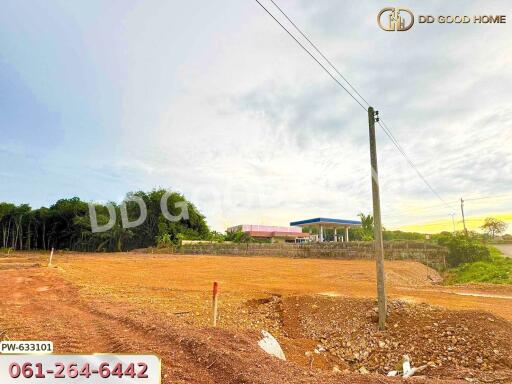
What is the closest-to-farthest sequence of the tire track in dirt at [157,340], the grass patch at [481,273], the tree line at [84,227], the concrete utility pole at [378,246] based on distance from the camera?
the tire track in dirt at [157,340], the concrete utility pole at [378,246], the grass patch at [481,273], the tree line at [84,227]

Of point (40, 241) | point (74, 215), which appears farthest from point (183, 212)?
point (40, 241)

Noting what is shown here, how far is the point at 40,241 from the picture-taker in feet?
175

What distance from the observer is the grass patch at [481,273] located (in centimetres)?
1883

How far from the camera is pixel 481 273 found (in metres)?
20.5

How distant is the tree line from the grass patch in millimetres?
32484

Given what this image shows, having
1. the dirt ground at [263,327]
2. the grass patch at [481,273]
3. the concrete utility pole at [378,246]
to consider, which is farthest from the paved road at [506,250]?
the concrete utility pole at [378,246]

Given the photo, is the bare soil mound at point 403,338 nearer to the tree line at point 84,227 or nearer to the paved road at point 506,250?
the paved road at point 506,250

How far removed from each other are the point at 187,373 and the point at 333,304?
627 cm

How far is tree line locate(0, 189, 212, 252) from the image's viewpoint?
4956 cm

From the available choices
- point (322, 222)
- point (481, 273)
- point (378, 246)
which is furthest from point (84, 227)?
point (378, 246)

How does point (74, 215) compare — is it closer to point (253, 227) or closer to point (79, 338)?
point (253, 227)

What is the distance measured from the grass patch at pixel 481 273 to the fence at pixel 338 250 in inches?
84.9

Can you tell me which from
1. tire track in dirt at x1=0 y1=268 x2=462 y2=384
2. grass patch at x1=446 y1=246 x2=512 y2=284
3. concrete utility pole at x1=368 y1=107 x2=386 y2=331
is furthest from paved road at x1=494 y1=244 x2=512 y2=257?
tire track in dirt at x1=0 y1=268 x2=462 y2=384

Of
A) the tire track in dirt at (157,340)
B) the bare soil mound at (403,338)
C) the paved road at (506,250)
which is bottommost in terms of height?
the bare soil mound at (403,338)
